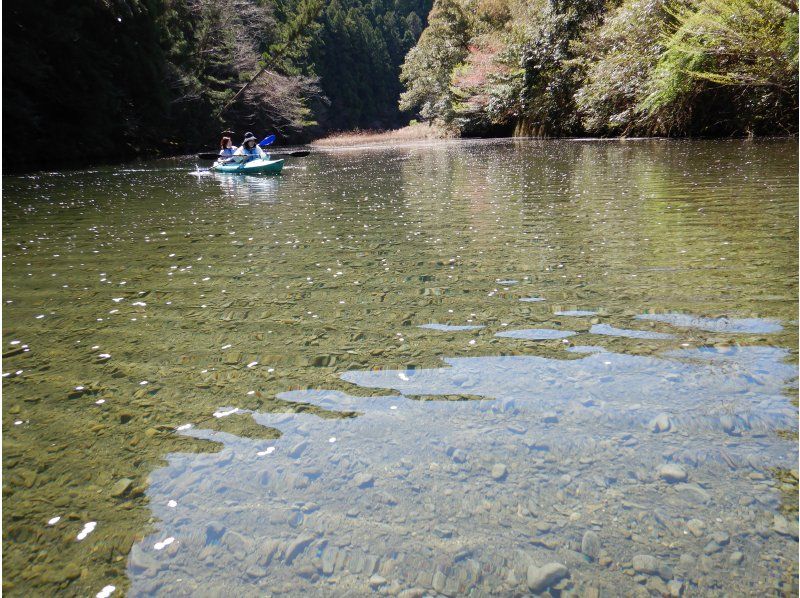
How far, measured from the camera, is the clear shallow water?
1.91 m

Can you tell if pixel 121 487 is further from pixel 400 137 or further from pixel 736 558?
pixel 400 137

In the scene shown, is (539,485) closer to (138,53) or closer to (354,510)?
(354,510)

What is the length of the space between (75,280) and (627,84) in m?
19.2

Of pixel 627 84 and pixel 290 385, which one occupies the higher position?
pixel 627 84

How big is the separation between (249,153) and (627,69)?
1267 cm

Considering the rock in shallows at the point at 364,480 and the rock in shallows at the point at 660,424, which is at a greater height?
the rock in shallows at the point at 660,424

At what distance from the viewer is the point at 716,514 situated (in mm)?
1984

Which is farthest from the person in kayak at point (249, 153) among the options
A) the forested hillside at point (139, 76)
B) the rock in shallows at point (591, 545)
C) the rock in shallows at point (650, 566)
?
the rock in shallows at point (650, 566)

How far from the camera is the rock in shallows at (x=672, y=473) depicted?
2.18m

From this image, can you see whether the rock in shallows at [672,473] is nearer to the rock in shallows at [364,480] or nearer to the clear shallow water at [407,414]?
the clear shallow water at [407,414]

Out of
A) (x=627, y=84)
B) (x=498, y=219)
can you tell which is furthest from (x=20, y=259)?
(x=627, y=84)

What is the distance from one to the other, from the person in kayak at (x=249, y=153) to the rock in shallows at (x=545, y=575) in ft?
53.1

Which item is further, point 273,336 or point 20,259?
point 20,259

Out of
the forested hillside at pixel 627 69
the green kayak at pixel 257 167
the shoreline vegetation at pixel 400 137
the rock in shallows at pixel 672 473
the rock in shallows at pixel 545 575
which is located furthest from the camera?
the shoreline vegetation at pixel 400 137
